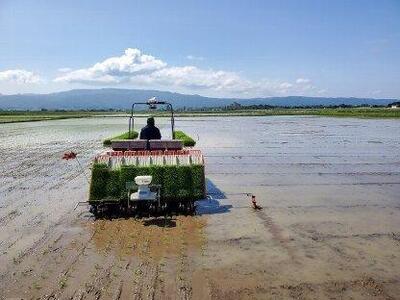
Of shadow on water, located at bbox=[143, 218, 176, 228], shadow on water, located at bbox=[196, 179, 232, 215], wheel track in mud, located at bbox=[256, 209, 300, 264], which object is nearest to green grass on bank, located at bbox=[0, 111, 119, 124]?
shadow on water, located at bbox=[196, 179, 232, 215]

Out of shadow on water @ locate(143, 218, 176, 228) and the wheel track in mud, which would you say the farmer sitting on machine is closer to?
shadow on water @ locate(143, 218, 176, 228)

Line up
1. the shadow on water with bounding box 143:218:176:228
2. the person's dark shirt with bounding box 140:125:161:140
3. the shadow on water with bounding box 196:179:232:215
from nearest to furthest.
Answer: the shadow on water with bounding box 143:218:176:228 < the shadow on water with bounding box 196:179:232:215 < the person's dark shirt with bounding box 140:125:161:140

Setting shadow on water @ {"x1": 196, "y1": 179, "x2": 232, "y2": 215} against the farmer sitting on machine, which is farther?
the farmer sitting on machine

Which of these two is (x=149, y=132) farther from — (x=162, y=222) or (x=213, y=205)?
(x=162, y=222)

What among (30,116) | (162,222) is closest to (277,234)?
(162,222)

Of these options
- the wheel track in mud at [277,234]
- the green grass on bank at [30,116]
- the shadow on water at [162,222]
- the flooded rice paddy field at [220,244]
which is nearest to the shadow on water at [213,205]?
the flooded rice paddy field at [220,244]

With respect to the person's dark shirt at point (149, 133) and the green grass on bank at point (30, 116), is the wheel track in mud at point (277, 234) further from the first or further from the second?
the green grass on bank at point (30, 116)

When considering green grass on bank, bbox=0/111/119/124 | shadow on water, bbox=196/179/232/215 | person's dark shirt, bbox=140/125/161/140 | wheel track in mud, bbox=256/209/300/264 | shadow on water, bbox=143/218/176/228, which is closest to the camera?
wheel track in mud, bbox=256/209/300/264

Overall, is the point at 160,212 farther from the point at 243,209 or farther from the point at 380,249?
the point at 380,249

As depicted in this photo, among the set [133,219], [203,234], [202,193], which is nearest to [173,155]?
[202,193]
